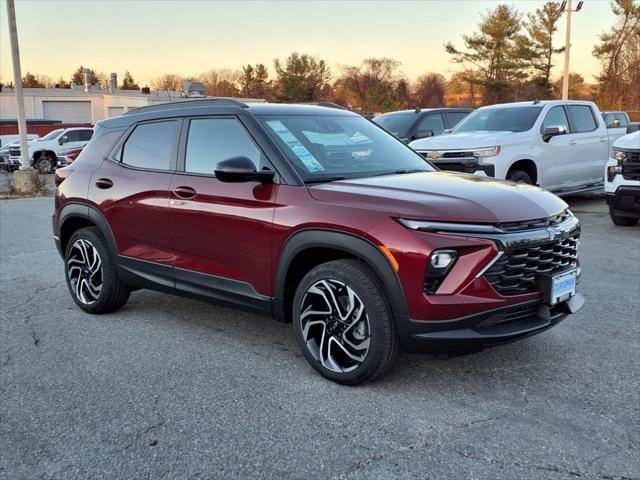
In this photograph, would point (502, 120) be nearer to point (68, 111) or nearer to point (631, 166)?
point (631, 166)

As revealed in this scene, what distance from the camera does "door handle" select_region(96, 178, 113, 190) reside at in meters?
5.03

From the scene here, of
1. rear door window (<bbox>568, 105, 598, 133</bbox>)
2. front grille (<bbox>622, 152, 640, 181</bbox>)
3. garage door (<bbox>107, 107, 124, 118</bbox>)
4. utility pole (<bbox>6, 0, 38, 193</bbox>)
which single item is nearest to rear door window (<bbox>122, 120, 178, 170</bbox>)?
front grille (<bbox>622, 152, 640, 181</bbox>)

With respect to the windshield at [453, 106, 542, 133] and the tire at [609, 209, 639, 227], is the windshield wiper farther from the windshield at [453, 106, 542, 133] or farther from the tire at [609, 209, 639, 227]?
the windshield at [453, 106, 542, 133]

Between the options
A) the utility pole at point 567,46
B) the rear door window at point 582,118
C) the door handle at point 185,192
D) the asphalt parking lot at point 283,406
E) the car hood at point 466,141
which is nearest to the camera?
the asphalt parking lot at point 283,406

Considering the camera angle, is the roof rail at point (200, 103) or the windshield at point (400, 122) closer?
the roof rail at point (200, 103)

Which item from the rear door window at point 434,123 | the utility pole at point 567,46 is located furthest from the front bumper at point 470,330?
the utility pole at point 567,46

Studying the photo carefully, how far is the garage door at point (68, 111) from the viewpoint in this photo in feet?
166

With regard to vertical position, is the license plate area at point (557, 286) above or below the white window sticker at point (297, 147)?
below

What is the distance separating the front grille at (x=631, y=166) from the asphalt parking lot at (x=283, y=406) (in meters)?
3.77

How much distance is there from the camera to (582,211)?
11109 mm

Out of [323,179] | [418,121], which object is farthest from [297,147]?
[418,121]

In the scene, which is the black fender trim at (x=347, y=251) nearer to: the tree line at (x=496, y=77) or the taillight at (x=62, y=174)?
the taillight at (x=62, y=174)

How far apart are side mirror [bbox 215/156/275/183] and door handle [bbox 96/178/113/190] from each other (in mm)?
1521

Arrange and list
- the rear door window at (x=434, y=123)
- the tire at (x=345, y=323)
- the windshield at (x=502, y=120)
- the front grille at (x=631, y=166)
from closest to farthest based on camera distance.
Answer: the tire at (x=345, y=323) → the front grille at (x=631, y=166) → the windshield at (x=502, y=120) → the rear door window at (x=434, y=123)
